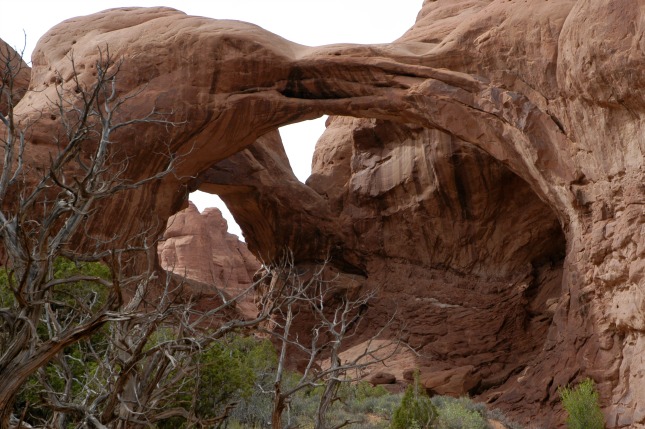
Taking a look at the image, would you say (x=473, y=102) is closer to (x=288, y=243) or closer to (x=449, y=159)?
(x=449, y=159)

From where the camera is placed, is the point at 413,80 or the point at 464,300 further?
the point at 464,300

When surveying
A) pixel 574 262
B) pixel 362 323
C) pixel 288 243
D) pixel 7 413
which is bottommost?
pixel 362 323

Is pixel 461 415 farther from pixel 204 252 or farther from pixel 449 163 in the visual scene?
pixel 204 252

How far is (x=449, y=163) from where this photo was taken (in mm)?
20953

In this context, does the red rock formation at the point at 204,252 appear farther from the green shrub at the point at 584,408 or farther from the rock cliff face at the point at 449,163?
the green shrub at the point at 584,408

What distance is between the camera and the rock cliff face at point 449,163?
14.0 metres

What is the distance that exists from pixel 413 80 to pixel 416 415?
22.6 ft

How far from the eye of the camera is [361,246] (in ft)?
76.3

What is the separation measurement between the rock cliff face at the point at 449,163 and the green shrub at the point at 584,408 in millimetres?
343

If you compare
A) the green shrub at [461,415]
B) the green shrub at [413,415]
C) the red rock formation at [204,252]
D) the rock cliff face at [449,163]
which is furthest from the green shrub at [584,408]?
the red rock formation at [204,252]

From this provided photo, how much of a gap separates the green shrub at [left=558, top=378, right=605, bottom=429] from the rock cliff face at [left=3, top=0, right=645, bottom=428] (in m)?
0.34

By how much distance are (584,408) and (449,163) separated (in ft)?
29.0

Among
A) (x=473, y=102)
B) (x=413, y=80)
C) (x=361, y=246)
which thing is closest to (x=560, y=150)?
(x=473, y=102)

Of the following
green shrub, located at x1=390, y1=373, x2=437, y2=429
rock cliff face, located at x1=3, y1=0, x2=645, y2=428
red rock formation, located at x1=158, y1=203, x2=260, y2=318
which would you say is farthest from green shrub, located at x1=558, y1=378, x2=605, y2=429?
red rock formation, located at x1=158, y1=203, x2=260, y2=318
